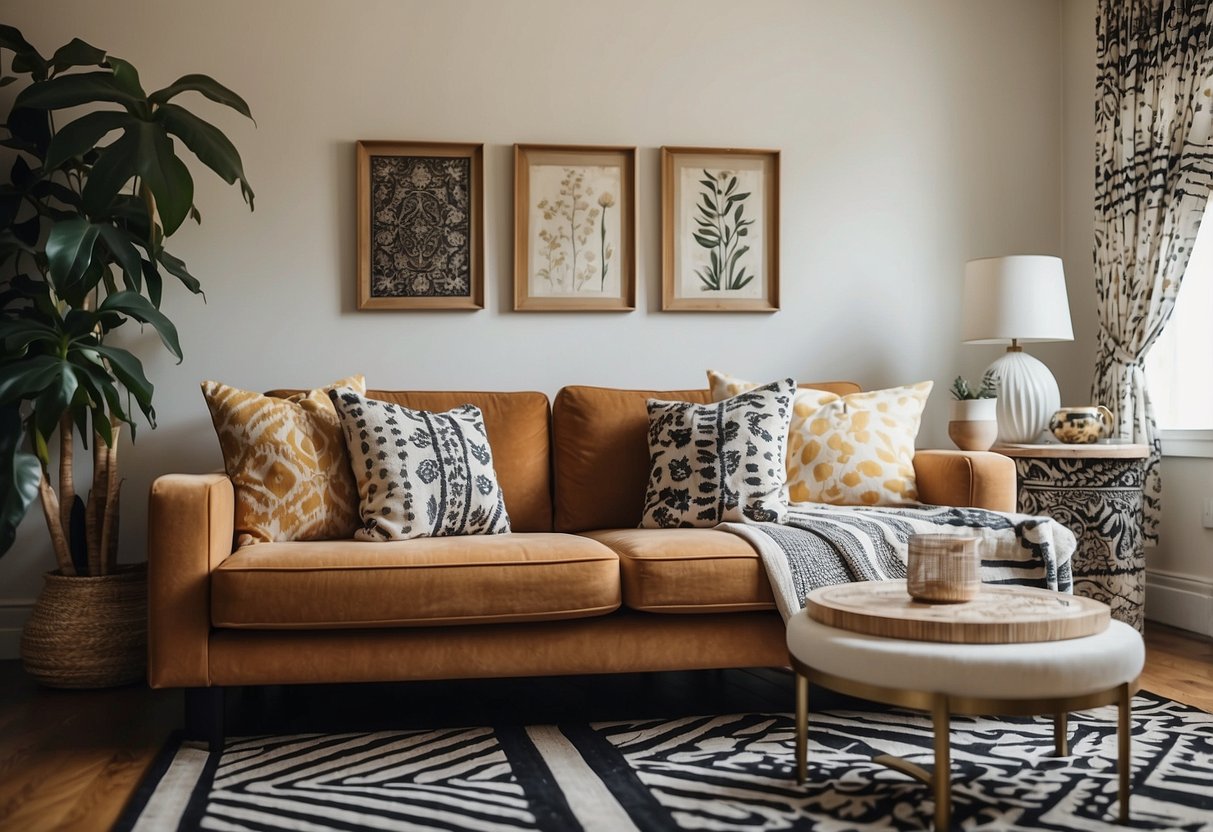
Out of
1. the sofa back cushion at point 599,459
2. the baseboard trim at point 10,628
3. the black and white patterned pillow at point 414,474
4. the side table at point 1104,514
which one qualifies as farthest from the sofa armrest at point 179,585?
the side table at point 1104,514

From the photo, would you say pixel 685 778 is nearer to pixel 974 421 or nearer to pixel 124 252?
pixel 974 421

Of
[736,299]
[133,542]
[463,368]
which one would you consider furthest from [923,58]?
[133,542]

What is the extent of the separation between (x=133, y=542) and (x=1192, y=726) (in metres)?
3.22

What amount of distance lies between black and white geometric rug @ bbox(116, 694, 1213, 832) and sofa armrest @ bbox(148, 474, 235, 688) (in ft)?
0.66

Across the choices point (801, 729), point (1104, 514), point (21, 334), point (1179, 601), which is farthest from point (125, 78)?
point (1179, 601)

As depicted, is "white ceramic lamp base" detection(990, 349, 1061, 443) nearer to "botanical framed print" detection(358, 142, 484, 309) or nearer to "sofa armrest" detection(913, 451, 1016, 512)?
"sofa armrest" detection(913, 451, 1016, 512)

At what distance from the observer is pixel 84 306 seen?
3.13 m

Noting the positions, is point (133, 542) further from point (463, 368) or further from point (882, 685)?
point (882, 685)

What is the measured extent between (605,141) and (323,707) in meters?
2.17

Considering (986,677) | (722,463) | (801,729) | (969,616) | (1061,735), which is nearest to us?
(986,677)

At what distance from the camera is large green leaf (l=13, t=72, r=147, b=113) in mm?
2875

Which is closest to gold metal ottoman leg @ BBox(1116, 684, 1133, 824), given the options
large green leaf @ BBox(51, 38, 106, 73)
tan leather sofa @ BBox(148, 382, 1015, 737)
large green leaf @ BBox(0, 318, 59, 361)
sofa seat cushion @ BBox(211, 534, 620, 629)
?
tan leather sofa @ BBox(148, 382, 1015, 737)

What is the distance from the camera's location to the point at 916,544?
202cm

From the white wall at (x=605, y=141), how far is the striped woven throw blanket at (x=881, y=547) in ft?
4.01
